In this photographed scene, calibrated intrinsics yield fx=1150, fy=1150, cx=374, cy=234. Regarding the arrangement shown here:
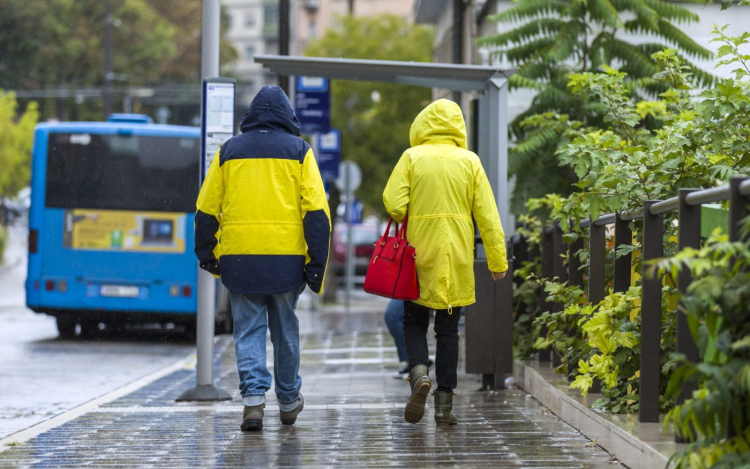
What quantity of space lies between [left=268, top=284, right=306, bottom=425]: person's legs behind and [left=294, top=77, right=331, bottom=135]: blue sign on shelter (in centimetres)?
1376

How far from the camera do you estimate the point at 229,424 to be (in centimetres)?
684

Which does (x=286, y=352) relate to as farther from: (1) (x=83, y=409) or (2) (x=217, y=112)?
(2) (x=217, y=112)

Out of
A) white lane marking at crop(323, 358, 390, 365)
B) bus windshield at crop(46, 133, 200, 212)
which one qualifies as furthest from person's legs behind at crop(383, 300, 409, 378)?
bus windshield at crop(46, 133, 200, 212)

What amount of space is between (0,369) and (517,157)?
18.0 ft

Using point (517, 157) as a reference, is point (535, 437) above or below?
Result: below

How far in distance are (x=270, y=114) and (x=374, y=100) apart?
27360 millimetres

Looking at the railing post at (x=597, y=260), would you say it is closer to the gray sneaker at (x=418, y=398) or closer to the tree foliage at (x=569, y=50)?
the gray sneaker at (x=418, y=398)

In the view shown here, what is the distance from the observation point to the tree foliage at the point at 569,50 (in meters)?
11.4

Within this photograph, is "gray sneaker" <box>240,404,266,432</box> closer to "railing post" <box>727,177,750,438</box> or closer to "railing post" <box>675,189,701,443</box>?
"railing post" <box>675,189,701,443</box>

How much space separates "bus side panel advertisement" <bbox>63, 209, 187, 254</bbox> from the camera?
15.6m

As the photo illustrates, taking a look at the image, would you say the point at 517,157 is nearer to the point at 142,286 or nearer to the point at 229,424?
the point at 229,424

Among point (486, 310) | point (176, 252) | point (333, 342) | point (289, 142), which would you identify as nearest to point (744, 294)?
point (289, 142)

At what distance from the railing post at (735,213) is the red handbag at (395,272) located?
2849 millimetres

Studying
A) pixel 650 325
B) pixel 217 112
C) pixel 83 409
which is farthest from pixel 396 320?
pixel 650 325
